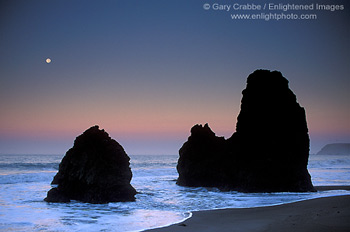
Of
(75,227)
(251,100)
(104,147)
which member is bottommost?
(75,227)

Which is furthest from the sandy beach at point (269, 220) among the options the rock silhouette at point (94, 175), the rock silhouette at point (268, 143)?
the rock silhouette at point (268, 143)

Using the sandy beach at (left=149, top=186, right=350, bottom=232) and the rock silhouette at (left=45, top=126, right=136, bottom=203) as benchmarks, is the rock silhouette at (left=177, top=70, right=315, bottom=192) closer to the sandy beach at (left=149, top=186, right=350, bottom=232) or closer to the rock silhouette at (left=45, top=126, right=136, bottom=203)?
the sandy beach at (left=149, top=186, right=350, bottom=232)

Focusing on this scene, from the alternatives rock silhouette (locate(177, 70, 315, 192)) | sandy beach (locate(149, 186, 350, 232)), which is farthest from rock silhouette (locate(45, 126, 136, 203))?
rock silhouette (locate(177, 70, 315, 192))

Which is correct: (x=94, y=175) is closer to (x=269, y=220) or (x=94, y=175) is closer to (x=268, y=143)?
(x=269, y=220)

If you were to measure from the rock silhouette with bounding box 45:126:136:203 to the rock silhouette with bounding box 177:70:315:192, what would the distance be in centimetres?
973

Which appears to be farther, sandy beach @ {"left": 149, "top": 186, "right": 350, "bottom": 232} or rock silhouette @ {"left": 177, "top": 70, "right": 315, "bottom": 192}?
rock silhouette @ {"left": 177, "top": 70, "right": 315, "bottom": 192}

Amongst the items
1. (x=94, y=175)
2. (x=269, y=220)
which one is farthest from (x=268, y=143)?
(x=94, y=175)

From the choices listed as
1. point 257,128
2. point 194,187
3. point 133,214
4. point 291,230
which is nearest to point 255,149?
point 257,128

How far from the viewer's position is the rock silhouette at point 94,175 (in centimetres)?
1848

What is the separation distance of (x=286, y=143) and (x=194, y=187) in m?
9.28

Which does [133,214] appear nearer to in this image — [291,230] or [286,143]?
[291,230]

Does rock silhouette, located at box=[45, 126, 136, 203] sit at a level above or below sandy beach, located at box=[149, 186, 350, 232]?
above

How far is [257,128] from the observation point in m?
25.0

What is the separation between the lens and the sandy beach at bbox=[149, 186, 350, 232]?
10.3 metres
